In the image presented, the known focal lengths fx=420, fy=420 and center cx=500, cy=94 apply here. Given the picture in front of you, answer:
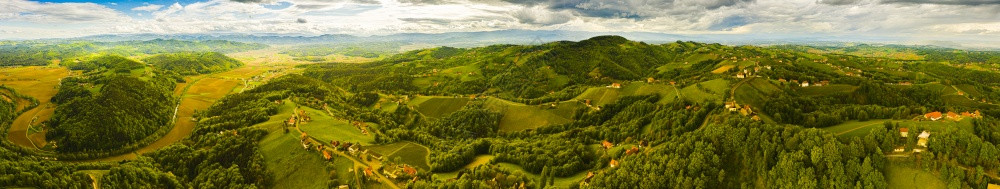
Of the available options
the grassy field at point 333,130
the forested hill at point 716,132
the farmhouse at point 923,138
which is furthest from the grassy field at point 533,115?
the farmhouse at point 923,138

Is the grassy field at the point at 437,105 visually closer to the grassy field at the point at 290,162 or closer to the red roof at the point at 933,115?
the grassy field at the point at 290,162

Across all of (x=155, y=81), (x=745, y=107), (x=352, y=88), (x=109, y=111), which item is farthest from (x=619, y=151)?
(x=155, y=81)

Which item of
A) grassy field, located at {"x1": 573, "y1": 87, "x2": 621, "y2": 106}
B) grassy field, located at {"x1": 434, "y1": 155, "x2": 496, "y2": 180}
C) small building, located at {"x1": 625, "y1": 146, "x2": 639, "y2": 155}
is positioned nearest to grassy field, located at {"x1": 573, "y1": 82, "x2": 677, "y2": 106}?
grassy field, located at {"x1": 573, "y1": 87, "x2": 621, "y2": 106}

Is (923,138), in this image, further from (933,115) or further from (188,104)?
(188,104)

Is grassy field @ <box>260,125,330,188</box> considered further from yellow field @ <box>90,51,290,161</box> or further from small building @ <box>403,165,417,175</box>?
yellow field @ <box>90,51,290,161</box>

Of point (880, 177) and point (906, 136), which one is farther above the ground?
point (906, 136)

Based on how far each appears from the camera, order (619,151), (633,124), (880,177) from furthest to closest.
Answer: (633,124) < (619,151) < (880,177)

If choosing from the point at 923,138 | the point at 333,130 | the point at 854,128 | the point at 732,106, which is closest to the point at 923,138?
the point at 923,138

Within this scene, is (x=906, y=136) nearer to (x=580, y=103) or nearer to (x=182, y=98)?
(x=580, y=103)

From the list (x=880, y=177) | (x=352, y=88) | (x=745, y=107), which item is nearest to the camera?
(x=880, y=177)
